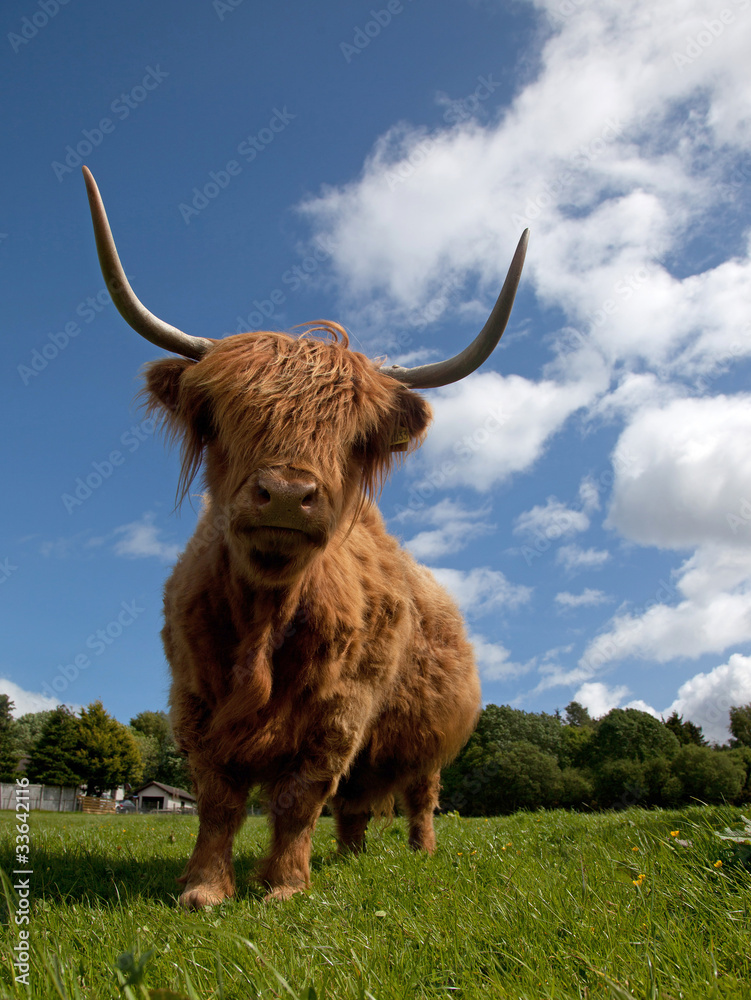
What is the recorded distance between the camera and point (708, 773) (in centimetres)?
2431

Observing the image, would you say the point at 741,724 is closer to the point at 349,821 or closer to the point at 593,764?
the point at 593,764

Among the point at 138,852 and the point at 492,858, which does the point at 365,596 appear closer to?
the point at 492,858

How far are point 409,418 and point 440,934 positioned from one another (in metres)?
2.59

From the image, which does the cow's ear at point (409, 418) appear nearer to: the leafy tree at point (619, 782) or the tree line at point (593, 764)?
the tree line at point (593, 764)

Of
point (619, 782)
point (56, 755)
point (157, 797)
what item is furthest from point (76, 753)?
point (619, 782)

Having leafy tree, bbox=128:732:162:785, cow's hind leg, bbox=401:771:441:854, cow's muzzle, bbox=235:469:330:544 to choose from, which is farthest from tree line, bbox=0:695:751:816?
cow's muzzle, bbox=235:469:330:544

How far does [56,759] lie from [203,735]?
143 ft

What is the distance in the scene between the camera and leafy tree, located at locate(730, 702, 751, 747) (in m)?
36.9

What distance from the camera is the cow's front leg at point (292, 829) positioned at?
10.1 feet

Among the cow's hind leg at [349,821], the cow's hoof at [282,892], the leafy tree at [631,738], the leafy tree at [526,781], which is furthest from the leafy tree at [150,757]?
the cow's hoof at [282,892]

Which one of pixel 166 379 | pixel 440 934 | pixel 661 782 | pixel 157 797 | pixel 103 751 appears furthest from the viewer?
pixel 157 797

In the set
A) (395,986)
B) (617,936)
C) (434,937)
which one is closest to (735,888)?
(617,936)

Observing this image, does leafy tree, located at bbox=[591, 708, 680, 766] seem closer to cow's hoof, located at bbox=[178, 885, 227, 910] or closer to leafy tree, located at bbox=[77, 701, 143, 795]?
leafy tree, located at bbox=[77, 701, 143, 795]

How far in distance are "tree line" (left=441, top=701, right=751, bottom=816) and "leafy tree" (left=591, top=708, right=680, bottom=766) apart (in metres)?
0.05
